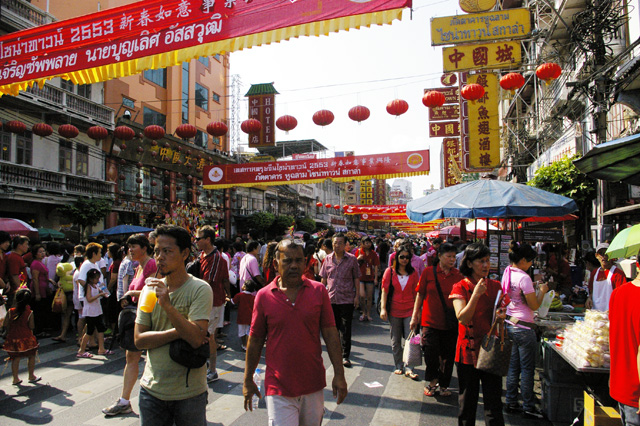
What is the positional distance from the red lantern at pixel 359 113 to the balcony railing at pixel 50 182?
12655 millimetres

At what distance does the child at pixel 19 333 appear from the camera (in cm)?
513

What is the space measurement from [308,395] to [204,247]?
3440 millimetres

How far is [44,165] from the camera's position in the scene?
17.6 meters

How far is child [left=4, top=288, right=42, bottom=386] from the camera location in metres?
5.13

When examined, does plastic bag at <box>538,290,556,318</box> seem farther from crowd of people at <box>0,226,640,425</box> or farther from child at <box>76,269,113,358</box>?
child at <box>76,269,113,358</box>

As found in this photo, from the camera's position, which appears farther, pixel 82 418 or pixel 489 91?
pixel 489 91

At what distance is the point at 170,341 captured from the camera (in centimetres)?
253

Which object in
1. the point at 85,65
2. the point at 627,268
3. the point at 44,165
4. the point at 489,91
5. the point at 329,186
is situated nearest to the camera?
the point at 85,65

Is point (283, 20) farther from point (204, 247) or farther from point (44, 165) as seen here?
point (44, 165)

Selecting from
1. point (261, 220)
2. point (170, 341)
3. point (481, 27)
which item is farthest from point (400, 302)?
point (261, 220)

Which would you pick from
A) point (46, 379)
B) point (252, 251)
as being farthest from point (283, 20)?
point (46, 379)

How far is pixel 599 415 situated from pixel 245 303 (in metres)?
4.19

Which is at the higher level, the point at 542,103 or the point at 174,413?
the point at 542,103

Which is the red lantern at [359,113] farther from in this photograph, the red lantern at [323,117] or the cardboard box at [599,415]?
the cardboard box at [599,415]
